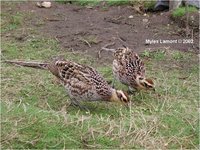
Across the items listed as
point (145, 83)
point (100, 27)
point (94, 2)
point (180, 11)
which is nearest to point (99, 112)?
point (145, 83)

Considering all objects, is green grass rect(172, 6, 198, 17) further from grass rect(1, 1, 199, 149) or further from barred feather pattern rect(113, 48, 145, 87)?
barred feather pattern rect(113, 48, 145, 87)

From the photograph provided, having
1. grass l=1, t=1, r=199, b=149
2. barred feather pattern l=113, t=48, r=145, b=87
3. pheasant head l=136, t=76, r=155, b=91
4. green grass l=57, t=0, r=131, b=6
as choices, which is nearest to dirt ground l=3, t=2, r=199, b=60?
green grass l=57, t=0, r=131, b=6

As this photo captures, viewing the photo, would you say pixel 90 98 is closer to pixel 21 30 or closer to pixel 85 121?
pixel 85 121

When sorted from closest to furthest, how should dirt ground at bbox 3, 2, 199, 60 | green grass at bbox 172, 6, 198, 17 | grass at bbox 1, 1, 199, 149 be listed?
1. grass at bbox 1, 1, 199, 149
2. dirt ground at bbox 3, 2, 199, 60
3. green grass at bbox 172, 6, 198, 17

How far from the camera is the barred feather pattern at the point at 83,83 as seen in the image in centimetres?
657

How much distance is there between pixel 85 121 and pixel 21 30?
3898 millimetres

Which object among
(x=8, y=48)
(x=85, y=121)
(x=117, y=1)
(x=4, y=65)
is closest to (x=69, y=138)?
(x=85, y=121)

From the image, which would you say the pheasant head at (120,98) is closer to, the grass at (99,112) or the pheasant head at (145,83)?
the grass at (99,112)

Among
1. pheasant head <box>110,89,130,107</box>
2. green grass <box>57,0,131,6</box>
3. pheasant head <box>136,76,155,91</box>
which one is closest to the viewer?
pheasant head <box>110,89,130,107</box>

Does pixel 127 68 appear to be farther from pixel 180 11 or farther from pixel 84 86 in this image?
pixel 180 11

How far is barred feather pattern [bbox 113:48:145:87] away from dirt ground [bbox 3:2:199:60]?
3.73 ft

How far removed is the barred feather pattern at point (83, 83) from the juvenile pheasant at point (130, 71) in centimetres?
53

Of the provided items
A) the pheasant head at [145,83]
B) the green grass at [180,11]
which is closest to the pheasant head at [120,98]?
the pheasant head at [145,83]

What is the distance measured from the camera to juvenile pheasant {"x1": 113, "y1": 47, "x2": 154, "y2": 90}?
7023mm
